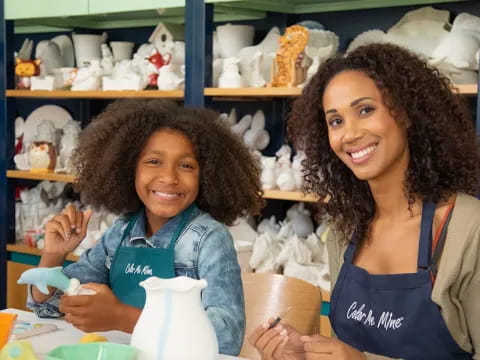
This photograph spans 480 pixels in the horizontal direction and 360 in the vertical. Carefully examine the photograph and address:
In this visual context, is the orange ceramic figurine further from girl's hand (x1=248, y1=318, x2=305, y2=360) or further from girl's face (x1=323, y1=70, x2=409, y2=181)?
girl's hand (x1=248, y1=318, x2=305, y2=360)

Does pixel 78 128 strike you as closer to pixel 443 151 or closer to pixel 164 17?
pixel 164 17

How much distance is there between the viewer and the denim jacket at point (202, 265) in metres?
1.47

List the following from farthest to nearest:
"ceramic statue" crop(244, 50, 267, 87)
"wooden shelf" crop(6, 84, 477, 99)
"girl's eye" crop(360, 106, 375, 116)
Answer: "ceramic statue" crop(244, 50, 267, 87)
"wooden shelf" crop(6, 84, 477, 99)
"girl's eye" crop(360, 106, 375, 116)

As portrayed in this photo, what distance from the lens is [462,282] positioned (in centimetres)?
144

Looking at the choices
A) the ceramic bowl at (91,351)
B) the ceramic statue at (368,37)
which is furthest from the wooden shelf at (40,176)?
the ceramic bowl at (91,351)

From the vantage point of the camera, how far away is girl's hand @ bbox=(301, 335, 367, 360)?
130cm

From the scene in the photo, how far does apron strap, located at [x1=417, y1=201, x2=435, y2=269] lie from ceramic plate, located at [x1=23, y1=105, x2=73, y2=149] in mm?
2444

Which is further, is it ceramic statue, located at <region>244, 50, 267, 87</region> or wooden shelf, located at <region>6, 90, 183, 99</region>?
wooden shelf, located at <region>6, 90, 183, 99</region>

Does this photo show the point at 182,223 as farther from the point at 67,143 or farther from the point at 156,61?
the point at 67,143

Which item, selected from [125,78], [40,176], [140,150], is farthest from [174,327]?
[40,176]

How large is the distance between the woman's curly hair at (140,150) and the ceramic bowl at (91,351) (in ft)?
2.32

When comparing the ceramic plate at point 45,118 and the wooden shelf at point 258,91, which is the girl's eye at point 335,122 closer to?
the wooden shelf at point 258,91

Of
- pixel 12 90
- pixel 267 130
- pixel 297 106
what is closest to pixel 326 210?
pixel 297 106

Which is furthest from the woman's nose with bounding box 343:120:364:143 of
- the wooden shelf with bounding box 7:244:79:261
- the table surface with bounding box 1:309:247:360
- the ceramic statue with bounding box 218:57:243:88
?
the wooden shelf with bounding box 7:244:79:261
